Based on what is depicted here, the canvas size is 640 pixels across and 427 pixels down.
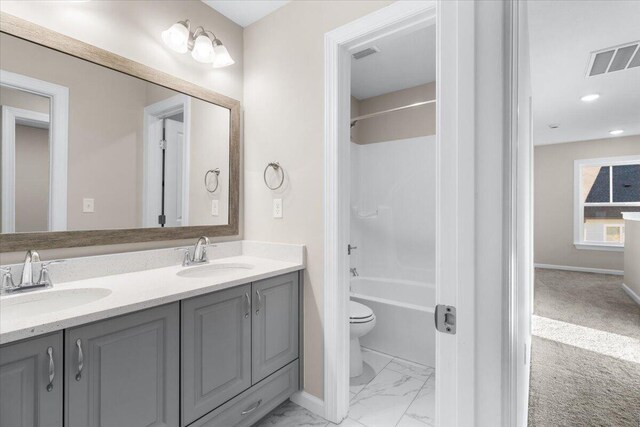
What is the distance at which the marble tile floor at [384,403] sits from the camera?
1.72 metres

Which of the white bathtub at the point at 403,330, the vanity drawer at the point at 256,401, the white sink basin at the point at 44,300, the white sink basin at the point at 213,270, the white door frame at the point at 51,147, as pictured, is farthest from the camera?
the white bathtub at the point at 403,330

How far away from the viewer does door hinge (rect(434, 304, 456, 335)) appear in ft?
2.06

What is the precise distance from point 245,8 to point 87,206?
1593 millimetres

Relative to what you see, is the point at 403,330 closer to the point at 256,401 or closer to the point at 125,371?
the point at 256,401

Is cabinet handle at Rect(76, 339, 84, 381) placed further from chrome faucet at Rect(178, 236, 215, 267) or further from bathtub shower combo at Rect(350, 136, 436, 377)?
bathtub shower combo at Rect(350, 136, 436, 377)

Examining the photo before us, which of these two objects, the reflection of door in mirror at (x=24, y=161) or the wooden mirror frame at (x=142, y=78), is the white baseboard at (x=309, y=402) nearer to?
the wooden mirror frame at (x=142, y=78)

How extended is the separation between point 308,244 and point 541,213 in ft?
5.83

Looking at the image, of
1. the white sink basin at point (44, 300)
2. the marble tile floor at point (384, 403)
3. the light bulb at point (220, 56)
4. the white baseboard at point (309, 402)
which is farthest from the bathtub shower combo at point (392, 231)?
the white sink basin at point (44, 300)

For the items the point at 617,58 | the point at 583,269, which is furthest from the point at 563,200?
the point at 617,58

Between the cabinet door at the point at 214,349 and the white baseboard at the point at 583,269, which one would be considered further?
the white baseboard at the point at 583,269

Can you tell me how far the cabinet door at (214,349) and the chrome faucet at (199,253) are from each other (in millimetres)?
527

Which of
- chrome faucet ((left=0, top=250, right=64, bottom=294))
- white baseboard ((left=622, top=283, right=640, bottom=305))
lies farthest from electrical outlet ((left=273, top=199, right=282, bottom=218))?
white baseboard ((left=622, top=283, right=640, bottom=305))

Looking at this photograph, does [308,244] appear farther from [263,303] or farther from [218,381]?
[218,381]

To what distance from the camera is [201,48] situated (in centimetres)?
189
